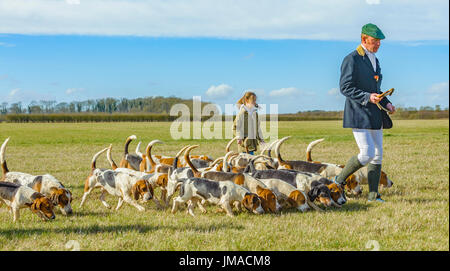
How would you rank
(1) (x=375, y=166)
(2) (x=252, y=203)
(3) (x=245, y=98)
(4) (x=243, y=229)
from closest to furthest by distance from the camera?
1. (4) (x=243, y=229)
2. (2) (x=252, y=203)
3. (1) (x=375, y=166)
4. (3) (x=245, y=98)

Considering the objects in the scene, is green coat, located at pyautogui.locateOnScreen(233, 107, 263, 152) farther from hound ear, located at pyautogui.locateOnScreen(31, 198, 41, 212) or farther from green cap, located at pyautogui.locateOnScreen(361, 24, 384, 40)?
hound ear, located at pyautogui.locateOnScreen(31, 198, 41, 212)

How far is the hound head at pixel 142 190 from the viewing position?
7095 millimetres

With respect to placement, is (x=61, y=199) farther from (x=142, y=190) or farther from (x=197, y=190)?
(x=197, y=190)

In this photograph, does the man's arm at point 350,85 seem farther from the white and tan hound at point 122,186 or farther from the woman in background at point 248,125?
the white and tan hound at point 122,186

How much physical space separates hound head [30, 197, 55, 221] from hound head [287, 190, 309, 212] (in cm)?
343

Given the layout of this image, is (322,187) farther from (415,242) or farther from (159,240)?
(159,240)

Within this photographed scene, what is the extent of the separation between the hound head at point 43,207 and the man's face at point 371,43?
5.25m

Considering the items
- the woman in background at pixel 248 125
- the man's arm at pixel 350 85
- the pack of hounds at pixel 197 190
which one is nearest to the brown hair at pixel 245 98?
the woman in background at pixel 248 125

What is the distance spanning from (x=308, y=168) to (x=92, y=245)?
4645mm

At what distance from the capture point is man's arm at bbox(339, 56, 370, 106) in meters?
6.91

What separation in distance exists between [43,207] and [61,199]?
1.34 feet

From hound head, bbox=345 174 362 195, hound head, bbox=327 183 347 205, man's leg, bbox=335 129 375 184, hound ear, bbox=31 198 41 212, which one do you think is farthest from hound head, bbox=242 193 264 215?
hound ear, bbox=31 198 41 212

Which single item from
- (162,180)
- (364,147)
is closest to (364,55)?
(364,147)

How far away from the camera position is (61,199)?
6.78 m
